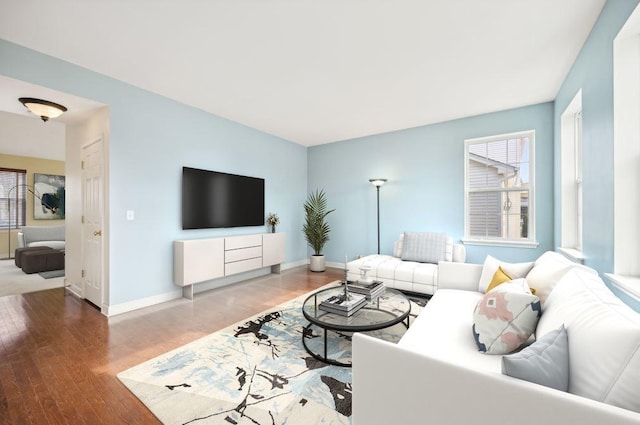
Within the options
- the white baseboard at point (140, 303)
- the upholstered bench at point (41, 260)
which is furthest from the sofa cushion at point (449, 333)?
the upholstered bench at point (41, 260)

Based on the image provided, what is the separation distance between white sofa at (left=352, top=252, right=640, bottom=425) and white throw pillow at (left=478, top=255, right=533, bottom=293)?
780 mm

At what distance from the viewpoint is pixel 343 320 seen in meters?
2.20

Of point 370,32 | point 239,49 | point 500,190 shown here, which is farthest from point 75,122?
point 500,190

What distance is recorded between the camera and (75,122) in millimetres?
3729

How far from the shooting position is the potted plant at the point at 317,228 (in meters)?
5.45

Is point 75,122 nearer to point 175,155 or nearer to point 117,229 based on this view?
point 175,155

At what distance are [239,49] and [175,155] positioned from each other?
1833mm

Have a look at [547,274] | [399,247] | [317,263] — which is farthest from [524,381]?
[317,263]

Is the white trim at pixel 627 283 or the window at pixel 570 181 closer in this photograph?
the white trim at pixel 627 283

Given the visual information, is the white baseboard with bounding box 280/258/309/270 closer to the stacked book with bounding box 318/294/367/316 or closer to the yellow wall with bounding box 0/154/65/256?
the stacked book with bounding box 318/294/367/316

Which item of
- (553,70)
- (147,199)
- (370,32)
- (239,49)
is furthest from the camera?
(147,199)

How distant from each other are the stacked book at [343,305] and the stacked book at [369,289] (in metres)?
0.09

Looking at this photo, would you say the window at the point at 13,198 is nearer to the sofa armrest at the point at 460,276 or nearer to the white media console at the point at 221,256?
the white media console at the point at 221,256

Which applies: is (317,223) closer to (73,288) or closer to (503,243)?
(503,243)
